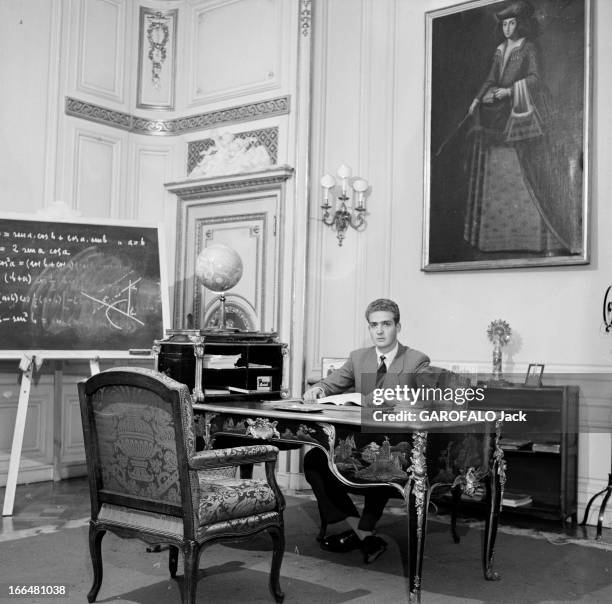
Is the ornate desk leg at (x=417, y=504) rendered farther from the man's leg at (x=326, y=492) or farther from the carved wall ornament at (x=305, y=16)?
the carved wall ornament at (x=305, y=16)

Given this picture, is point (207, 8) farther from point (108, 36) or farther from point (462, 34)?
point (462, 34)

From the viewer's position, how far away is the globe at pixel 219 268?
19.3 feet

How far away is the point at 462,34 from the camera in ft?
20.1

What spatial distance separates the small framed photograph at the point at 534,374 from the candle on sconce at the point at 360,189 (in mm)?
1873

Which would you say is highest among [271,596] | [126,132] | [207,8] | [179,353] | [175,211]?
[207,8]

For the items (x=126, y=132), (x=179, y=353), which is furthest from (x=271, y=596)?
(x=126, y=132)

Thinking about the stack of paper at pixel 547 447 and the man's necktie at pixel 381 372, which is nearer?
the man's necktie at pixel 381 372

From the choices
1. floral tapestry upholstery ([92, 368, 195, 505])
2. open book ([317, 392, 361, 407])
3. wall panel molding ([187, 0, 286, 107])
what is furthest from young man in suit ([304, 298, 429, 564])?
wall panel molding ([187, 0, 286, 107])

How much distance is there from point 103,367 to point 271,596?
4091mm

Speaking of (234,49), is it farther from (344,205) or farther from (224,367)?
(224,367)

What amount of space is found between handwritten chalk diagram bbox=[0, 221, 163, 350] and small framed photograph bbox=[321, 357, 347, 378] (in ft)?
4.35

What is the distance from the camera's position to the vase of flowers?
565cm

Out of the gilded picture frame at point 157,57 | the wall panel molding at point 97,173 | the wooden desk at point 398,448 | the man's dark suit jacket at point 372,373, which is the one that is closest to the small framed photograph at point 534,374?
the man's dark suit jacket at point 372,373

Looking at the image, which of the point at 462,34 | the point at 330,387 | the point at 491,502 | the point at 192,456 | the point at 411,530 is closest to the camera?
the point at 192,456
